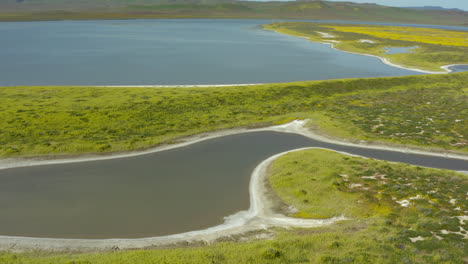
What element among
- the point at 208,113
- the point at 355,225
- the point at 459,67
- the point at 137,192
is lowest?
the point at 137,192

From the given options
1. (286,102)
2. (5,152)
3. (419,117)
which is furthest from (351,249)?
(286,102)

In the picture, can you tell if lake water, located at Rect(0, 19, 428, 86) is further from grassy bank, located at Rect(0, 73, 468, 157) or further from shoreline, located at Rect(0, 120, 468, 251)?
shoreline, located at Rect(0, 120, 468, 251)

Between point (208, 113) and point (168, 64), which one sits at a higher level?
point (168, 64)

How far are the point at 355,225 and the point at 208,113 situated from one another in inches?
1511

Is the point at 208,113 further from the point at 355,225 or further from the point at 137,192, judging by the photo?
the point at 355,225

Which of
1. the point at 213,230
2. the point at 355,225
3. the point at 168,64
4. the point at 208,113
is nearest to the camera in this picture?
the point at 355,225

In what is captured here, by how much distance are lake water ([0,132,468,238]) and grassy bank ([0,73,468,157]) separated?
16.1ft

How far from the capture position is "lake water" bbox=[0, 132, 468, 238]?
2919cm

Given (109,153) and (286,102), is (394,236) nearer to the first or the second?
(109,153)

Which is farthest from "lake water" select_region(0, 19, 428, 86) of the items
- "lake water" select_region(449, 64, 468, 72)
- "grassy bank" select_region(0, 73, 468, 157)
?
"lake water" select_region(449, 64, 468, 72)

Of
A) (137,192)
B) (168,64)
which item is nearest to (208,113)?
(137,192)

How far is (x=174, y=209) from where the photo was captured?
32.1 meters

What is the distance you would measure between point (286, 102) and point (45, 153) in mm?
45187

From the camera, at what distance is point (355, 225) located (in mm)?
27688
